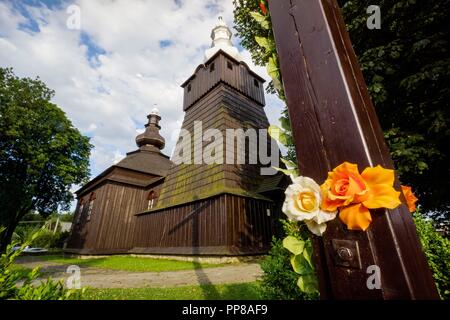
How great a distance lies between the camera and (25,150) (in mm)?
17969

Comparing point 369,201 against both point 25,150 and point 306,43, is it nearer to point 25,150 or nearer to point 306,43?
point 306,43

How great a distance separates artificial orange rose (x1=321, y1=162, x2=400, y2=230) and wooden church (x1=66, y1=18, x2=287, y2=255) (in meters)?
9.86

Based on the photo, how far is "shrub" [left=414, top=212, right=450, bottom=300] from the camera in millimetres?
2824

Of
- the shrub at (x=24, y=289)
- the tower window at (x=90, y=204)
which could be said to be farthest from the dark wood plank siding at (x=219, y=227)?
the tower window at (x=90, y=204)

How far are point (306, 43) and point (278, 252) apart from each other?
10.6ft

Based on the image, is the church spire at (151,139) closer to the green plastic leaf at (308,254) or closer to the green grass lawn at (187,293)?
the green grass lawn at (187,293)

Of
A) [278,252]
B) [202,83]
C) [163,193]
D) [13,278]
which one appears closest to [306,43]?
[13,278]

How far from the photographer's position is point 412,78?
5.08 metres

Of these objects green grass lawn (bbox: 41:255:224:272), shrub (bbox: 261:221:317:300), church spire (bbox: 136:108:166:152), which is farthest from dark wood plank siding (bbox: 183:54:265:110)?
shrub (bbox: 261:221:317:300)

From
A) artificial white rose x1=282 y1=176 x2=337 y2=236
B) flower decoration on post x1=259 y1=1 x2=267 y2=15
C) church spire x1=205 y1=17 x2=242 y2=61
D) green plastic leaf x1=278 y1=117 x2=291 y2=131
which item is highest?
church spire x1=205 y1=17 x2=242 y2=61

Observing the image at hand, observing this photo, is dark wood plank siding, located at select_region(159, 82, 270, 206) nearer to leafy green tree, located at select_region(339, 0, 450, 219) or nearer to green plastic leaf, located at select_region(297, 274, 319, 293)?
leafy green tree, located at select_region(339, 0, 450, 219)

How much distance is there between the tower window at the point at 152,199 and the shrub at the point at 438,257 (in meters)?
17.2

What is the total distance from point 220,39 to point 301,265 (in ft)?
85.6

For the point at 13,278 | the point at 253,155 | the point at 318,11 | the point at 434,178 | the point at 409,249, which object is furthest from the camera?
the point at 253,155
